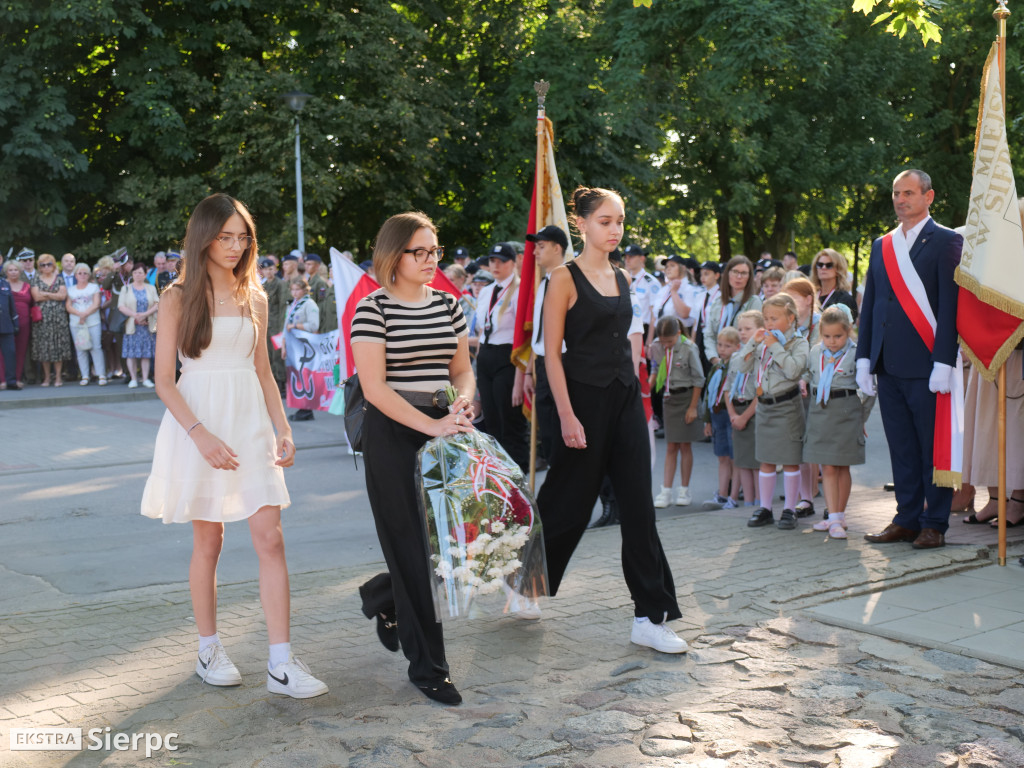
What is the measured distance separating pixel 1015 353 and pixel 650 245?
24515 millimetres

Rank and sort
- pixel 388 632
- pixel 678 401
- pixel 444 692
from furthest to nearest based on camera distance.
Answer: pixel 678 401, pixel 388 632, pixel 444 692

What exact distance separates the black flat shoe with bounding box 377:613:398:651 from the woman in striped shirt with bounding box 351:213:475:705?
0.37 meters

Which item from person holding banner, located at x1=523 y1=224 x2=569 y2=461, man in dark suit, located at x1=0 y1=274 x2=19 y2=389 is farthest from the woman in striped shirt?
man in dark suit, located at x1=0 y1=274 x2=19 y2=389

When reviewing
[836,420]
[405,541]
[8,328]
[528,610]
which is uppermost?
[8,328]

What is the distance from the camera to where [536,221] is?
25.1 ft

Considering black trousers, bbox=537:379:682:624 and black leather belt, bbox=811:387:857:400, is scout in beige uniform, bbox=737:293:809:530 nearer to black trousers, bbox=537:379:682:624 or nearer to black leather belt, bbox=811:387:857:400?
black leather belt, bbox=811:387:857:400

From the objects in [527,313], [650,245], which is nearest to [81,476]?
[527,313]

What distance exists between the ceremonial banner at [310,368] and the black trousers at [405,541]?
977cm

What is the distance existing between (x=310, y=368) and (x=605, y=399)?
9.83 m

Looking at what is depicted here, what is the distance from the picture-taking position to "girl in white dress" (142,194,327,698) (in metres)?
A: 4.47

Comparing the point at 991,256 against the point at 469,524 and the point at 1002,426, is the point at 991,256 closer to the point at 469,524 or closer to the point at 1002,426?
the point at 1002,426

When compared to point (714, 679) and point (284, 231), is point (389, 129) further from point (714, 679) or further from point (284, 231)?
point (714, 679)

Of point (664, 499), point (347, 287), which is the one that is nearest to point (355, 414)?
point (664, 499)

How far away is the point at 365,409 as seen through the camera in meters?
4.70
